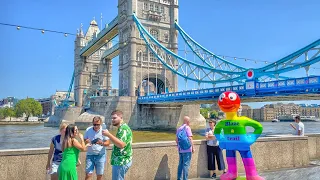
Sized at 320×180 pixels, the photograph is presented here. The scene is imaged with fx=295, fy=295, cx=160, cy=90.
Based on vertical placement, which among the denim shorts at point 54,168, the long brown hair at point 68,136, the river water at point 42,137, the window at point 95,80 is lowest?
the river water at point 42,137

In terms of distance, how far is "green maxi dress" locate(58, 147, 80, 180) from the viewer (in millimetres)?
4031

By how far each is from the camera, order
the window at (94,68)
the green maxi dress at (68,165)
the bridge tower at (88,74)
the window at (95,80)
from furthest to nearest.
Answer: the window at (94,68)
the window at (95,80)
the bridge tower at (88,74)
the green maxi dress at (68,165)

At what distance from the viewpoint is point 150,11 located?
1853 inches

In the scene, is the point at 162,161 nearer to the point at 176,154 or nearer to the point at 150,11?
the point at 176,154

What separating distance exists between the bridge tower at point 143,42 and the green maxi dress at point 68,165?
130 ft

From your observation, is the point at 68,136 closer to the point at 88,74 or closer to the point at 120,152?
the point at 120,152

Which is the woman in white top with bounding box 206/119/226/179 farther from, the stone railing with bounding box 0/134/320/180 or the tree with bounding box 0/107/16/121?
the tree with bounding box 0/107/16/121

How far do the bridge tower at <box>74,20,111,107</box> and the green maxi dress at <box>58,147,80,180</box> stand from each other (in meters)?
61.7

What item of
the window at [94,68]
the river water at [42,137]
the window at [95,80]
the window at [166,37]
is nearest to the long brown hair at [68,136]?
the river water at [42,137]

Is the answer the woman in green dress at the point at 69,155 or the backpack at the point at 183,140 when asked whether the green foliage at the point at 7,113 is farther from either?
the woman in green dress at the point at 69,155

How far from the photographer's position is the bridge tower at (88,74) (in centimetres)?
6762

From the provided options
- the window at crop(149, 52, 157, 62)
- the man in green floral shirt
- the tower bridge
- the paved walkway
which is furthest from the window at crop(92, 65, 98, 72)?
the man in green floral shirt

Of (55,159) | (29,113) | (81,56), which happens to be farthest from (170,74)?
(29,113)

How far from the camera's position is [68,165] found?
4062 mm
